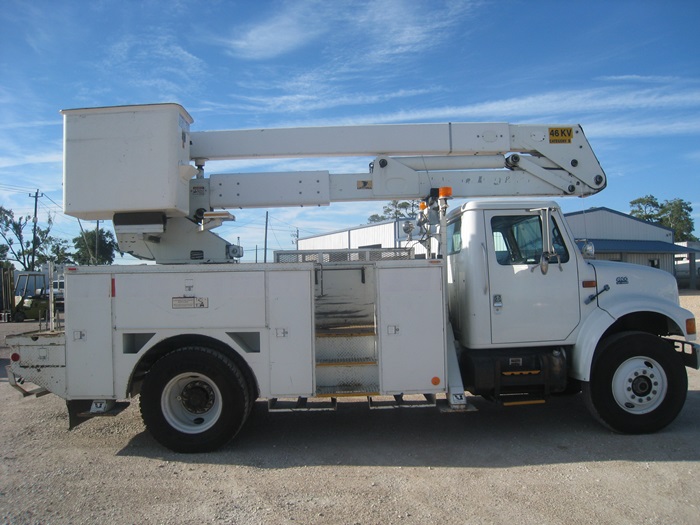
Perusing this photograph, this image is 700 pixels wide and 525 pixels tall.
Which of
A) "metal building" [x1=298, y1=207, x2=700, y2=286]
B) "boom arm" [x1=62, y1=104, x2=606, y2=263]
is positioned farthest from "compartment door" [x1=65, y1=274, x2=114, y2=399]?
"metal building" [x1=298, y1=207, x2=700, y2=286]

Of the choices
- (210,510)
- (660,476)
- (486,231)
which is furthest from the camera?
(486,231)

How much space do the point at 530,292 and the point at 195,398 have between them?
3.82m

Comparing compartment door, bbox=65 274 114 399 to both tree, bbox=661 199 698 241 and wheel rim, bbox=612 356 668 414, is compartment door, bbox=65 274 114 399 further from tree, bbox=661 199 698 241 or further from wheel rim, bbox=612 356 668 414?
tree, bbox=661 199 698 241

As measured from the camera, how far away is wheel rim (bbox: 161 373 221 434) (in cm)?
542

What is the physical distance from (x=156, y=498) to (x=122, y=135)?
3.63m

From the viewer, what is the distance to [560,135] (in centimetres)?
648

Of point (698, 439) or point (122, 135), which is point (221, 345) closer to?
point (122, 135)

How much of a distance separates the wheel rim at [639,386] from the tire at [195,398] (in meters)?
4.04

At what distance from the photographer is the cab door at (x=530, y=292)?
5.71 meters

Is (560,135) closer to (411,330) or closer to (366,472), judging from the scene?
(411,330)

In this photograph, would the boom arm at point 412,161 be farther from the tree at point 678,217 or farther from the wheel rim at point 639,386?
the tree at point 678,217

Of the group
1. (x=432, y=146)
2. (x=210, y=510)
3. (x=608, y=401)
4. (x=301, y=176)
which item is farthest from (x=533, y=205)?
(x=210, y=510)

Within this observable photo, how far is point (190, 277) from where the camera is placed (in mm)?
5395

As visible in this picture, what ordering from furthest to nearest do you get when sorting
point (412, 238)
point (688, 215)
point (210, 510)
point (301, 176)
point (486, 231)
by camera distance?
point (688, 215), point (412, 238), point (301, 176), point (486, 231), point (210, 510)
